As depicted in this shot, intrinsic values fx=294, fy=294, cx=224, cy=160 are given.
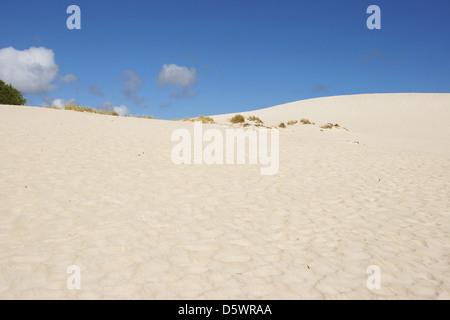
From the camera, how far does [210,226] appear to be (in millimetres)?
5375

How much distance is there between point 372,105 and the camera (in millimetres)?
44469

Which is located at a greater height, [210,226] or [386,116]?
[386,116]

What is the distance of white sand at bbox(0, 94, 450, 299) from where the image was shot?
3.66m

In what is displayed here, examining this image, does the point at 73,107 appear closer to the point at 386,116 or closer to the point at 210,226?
the point at 210,226

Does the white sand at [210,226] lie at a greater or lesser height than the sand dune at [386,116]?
lesser

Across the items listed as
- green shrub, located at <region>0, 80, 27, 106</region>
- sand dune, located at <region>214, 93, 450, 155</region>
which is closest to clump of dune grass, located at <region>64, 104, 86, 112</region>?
green shrub, located at <region>0, 80, 27, 106</region>

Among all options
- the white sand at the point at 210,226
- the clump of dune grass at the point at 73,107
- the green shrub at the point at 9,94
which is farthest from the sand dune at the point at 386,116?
the green shrub at the point at 9,94

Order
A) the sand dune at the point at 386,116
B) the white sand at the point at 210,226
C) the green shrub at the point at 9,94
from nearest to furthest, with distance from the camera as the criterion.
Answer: the white sand at the point at 210,226
the sand dune at the point at 386,116
the green shrub at the point at 9,94

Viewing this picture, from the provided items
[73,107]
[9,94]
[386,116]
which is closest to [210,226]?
[73,107]

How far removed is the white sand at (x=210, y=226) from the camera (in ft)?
12.0

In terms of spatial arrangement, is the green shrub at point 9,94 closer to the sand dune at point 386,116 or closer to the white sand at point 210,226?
the sand dune at point 386,116

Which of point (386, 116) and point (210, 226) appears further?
point (386, 116)

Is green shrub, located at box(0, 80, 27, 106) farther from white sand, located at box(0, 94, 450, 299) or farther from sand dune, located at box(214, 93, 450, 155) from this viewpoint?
white sand, located at box(0, 94, 450, 299)
